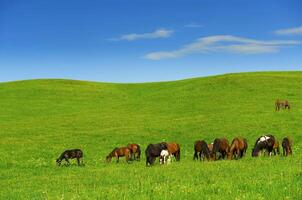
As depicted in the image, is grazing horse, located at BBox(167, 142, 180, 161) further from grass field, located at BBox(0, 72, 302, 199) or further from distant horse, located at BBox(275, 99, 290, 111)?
distant horse, located at BBox(275, 99, 290, 111)

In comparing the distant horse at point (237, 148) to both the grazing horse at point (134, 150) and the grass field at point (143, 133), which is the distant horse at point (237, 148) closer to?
the grass field at point (143, 133)

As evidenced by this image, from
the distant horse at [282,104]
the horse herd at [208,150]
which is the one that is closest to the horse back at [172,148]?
the horse herd at [208,150]

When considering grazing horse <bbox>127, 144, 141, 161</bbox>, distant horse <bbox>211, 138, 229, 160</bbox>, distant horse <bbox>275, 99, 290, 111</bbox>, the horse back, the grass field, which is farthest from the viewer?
distant horse <bbox>275, 99, 290, 111</bbox>

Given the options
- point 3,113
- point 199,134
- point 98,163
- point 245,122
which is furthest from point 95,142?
point 3,113

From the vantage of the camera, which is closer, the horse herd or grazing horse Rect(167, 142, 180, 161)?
the horse herd

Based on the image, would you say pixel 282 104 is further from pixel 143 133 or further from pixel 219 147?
pixel 219 147

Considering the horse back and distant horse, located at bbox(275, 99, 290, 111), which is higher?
distant horse, located at bbox(275, 99, 290, 111)

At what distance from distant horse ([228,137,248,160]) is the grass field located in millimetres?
629

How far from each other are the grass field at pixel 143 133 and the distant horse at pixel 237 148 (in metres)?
0.63

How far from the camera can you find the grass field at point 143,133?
13531mm

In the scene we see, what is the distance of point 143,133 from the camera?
4125 cm

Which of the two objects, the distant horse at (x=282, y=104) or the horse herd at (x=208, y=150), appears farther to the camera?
the distant horse at (x=282, y=104)

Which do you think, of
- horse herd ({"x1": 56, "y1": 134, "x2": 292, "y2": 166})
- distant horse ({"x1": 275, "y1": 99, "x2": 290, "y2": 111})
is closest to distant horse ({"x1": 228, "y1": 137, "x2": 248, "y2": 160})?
horse herd ({"x1": 56, "y1": 134, "x2": 292, "y2": 166})

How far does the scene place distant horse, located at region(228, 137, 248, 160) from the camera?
2377 cm
